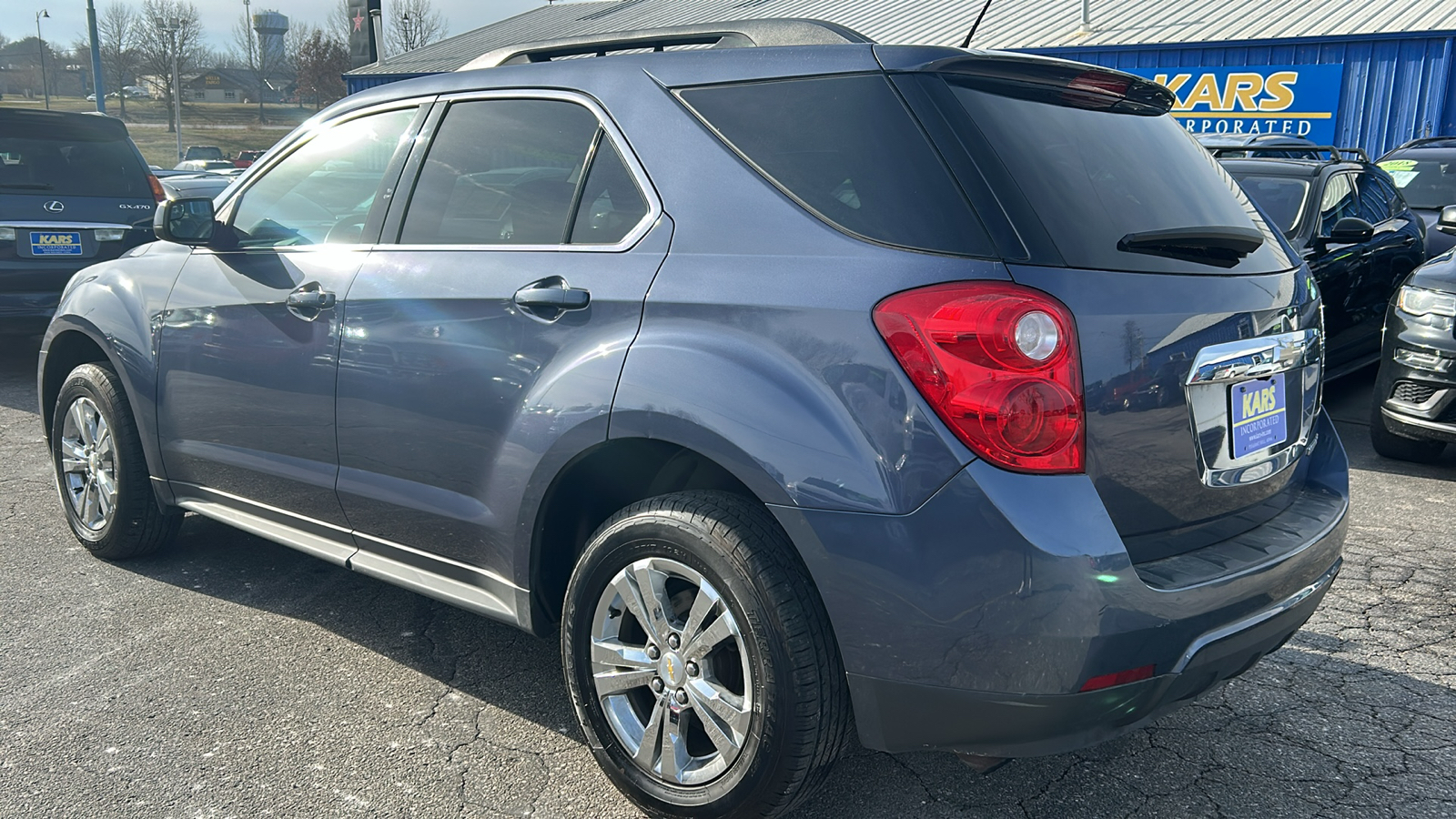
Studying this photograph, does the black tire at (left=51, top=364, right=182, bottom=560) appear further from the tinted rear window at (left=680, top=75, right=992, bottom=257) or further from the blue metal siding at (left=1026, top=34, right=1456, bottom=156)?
the blue metal siding at (left=1026, top=34, right=1456, bottom=156)

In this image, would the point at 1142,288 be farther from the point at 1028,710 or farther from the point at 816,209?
the point at 1028,710

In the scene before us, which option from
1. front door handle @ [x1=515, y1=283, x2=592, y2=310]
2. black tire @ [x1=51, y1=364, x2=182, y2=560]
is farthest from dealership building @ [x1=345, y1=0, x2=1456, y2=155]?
front door handle @ [x1=515, y1=283, x2=592, y2=310]

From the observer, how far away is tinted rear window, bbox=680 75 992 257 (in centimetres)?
224

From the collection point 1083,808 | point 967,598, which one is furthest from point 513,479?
point 1083,808

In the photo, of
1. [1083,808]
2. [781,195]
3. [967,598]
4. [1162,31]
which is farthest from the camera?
[1162,31]

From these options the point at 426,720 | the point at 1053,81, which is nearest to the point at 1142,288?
the point at 1053,81

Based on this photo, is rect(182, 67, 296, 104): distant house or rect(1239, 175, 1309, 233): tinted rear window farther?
rect(182, 67, 296, 104): distant house

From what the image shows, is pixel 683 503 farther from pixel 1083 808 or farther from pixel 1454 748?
pixel 1454 748

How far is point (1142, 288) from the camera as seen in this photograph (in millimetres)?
2264

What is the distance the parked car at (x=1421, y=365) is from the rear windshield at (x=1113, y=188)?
3309 mm

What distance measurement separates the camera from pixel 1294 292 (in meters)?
2.66

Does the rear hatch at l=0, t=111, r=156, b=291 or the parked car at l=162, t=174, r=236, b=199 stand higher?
the rear hatch at l=0, t=111, r=156, b=291

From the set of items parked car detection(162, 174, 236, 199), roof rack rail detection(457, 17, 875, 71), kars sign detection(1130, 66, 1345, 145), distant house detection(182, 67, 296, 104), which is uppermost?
distant house detection(182, 67, 296, 104)

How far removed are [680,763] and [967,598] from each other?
0.81 meters
